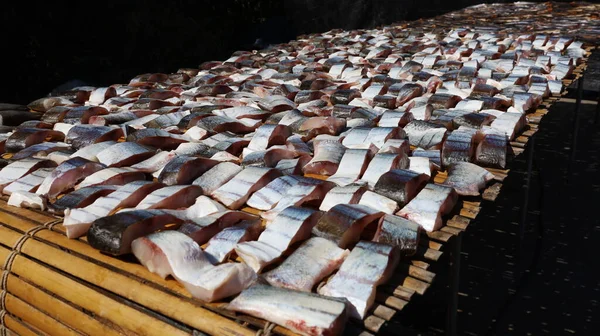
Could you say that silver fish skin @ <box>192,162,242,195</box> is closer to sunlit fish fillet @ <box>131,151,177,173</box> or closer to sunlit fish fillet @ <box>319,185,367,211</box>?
sunlit fish fillet @ <box>131,151,177,173</box>

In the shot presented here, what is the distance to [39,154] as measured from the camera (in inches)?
115

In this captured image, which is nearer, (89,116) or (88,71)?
(89,116)

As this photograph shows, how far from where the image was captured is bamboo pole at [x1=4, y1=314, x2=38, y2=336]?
7.30 ft

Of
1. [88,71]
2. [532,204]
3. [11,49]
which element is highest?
[11,49]

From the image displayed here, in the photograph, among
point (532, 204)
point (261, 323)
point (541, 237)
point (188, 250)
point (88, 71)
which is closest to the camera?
point (261, 323)

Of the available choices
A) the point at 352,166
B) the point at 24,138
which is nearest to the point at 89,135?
the point at 24,138

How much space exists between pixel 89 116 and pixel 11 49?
7.27 m

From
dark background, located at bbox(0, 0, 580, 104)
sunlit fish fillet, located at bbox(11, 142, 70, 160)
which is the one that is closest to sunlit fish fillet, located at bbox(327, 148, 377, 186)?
sunlit fish fillet, located at bbox(11, 142, 70, 160)

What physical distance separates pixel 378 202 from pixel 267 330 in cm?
78

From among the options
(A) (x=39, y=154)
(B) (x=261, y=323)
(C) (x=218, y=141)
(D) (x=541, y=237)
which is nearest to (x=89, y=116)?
(A) (x=39, y=154)

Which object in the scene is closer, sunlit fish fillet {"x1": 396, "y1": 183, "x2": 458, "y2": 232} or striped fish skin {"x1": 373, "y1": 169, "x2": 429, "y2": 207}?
sunlit fish fillet {"x1": 396, "y1": 183, "x2": 458, "y2": 232}

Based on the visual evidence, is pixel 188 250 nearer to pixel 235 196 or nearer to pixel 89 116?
pixel 235 196

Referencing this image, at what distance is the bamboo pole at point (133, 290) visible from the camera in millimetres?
1591

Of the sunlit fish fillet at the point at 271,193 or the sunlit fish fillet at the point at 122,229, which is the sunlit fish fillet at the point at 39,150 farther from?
the sunlit fish fillet at the point at 271,193
